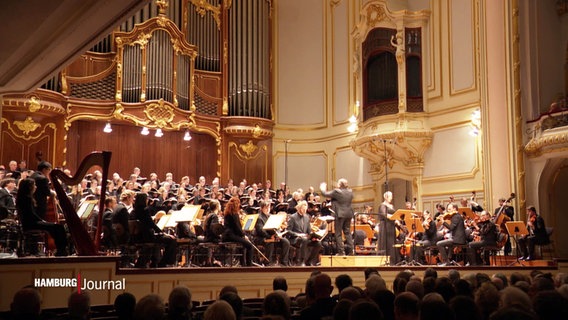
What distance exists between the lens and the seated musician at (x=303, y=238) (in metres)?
10.9

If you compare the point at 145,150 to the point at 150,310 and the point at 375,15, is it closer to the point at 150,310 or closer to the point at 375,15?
the point at 375,15

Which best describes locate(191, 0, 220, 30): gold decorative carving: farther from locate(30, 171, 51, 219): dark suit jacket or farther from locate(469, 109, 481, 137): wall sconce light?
locate(30, 171, 51, 219): dark suit jacket

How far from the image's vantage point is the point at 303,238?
10875 mm

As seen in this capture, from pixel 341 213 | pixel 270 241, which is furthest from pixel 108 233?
pixel 341 213

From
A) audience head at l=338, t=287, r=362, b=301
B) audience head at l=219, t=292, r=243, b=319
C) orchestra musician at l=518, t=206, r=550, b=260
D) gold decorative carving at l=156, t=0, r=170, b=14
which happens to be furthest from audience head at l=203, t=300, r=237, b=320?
gold decorative carving at l=156, t=0, r=170, b=14

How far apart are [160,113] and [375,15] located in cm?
583

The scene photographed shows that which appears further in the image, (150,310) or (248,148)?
(248,148)

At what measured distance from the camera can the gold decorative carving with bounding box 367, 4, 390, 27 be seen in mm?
15977

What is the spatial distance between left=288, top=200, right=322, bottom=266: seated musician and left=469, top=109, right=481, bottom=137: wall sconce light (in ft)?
16.8

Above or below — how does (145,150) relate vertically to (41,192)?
above

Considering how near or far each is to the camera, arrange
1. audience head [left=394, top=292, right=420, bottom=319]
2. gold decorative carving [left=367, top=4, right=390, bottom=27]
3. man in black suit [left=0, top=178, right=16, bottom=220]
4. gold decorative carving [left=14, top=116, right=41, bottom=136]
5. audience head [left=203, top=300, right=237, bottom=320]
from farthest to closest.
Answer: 1. gold decorative carving [left=367, top=4, right=390, bottom=27]
2. gold decorative carving [left=14, top=116, right=41, bottom=136]
3. man in black suit [left=0, top=178, right=16, bottom=220]
4. audience head [left=394, top=292, right=420, bottom=319]
5. audience head [left=203, top=300, right=237, bottom=320]

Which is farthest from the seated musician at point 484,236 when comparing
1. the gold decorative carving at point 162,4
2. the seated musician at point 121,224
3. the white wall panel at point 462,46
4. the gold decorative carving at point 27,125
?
the gold decorative carving at point 27,125

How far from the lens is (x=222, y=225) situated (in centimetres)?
975

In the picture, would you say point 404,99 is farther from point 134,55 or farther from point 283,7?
point 134,55
